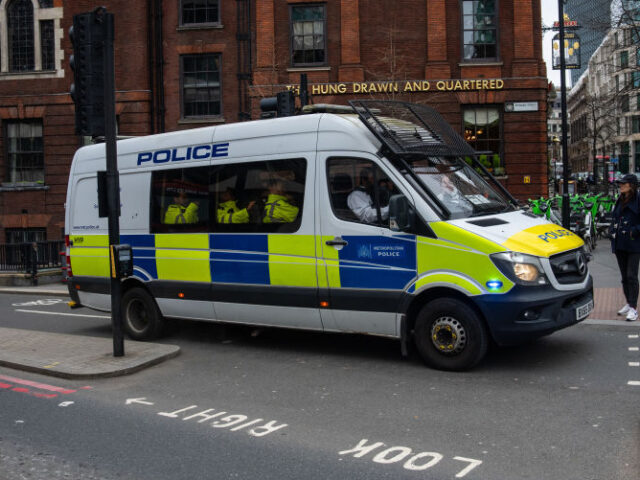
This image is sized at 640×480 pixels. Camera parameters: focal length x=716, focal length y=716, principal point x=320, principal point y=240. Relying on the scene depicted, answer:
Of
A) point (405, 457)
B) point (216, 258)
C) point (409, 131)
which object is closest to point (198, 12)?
point (216, 258)

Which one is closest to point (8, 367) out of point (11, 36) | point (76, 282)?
point (76, 282)

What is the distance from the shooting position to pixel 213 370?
7789mm

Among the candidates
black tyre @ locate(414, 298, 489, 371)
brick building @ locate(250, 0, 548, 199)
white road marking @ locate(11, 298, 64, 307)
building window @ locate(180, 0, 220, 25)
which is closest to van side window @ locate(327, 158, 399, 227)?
black tyre @ locate(414, 298, 489, 371)

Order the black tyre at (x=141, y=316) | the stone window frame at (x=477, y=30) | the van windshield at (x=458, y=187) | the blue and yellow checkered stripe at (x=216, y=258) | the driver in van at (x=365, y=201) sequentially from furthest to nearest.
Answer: the stone window frame at (x=477, y=30) < the black tyre at (x=141, y=316) < the blue and yellow checkered stripe at (x=216, y=258) < the driver in van at (x=365, y=201) < the van windshield at (x=458, y=187)

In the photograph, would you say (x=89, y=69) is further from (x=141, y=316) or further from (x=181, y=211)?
(x=141, y=316)

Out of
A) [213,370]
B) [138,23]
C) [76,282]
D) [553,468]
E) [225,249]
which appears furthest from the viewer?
[138,23]

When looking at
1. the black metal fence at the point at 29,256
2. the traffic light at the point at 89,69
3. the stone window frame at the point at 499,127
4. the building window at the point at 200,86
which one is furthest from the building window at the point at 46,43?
the traffic light at the point at 89,69

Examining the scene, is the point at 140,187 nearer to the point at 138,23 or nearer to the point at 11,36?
the point at 138,23

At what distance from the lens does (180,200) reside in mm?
9102

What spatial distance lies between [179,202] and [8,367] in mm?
2792

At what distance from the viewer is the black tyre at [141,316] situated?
952 centimetres

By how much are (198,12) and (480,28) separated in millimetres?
10540

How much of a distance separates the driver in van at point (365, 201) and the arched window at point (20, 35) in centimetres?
2436

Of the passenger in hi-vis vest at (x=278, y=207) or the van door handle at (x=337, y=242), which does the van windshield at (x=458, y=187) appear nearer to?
the van door handle at (x=337, y=242)
